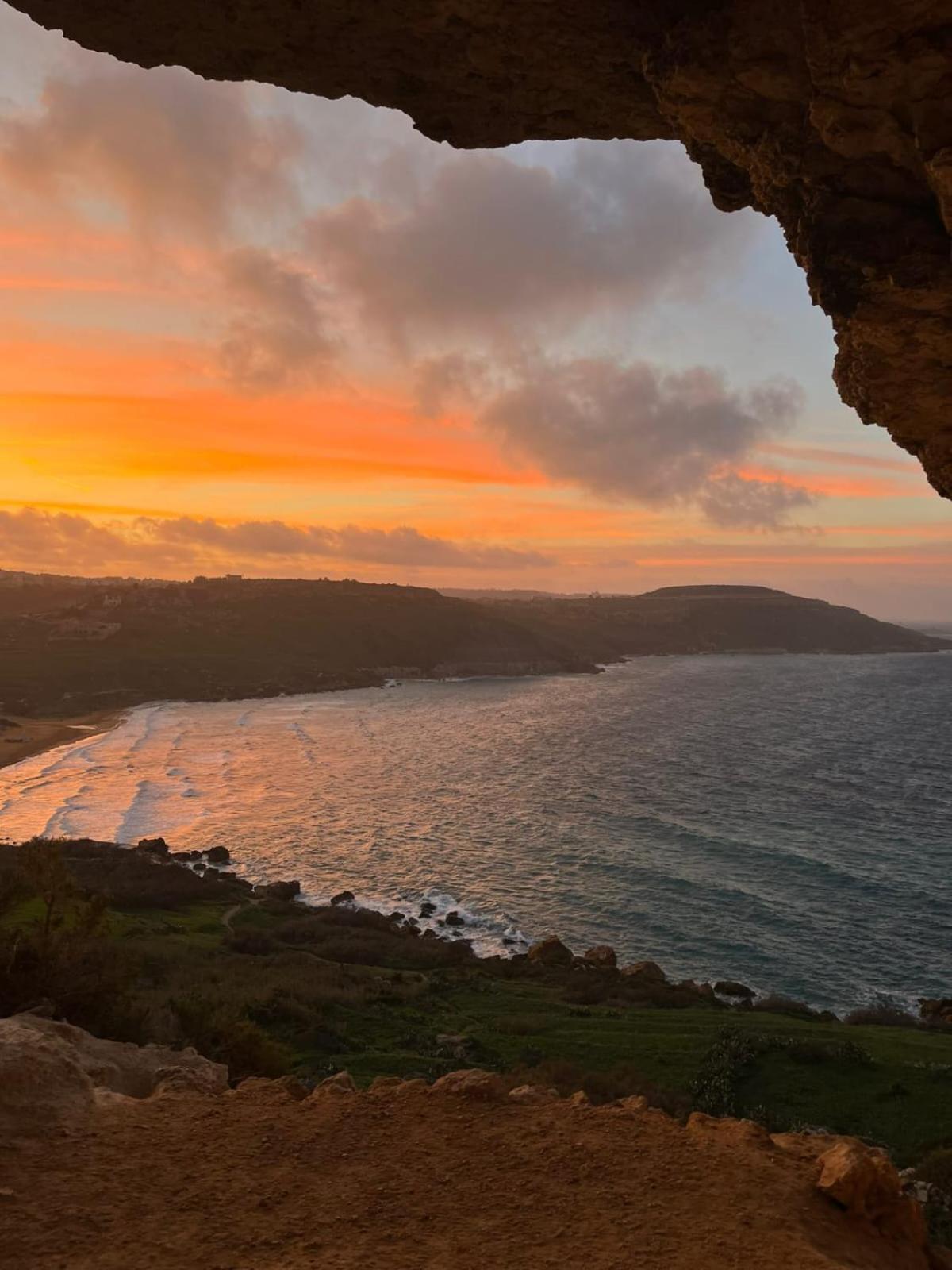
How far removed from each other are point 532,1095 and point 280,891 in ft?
110

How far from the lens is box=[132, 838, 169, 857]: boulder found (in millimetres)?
47562

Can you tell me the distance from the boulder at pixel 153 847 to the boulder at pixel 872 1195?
1747 inches

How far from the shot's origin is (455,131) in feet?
49.4

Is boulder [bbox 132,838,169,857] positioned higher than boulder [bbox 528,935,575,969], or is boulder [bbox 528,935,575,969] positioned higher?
boulder [bbox 528,935,575,969]

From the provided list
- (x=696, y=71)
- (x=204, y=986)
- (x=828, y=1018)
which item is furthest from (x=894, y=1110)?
(x=696, y=71)

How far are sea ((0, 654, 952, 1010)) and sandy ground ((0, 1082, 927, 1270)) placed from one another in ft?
84.5

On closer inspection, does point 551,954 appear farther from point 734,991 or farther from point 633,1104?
point 633,1104

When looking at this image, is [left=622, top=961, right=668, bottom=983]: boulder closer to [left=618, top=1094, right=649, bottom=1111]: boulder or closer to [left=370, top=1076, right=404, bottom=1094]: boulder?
[left=618, top=1094, right=649, bottom=1111]: boulder

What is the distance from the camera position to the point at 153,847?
159 ft

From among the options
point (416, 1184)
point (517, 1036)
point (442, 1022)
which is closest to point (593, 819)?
point (442, 1022)

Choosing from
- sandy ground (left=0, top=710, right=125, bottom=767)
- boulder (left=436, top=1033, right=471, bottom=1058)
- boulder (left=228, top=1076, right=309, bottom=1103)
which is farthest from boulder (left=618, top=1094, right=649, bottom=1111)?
sandy ground (left=0, top=710, right=125, bottom=767)

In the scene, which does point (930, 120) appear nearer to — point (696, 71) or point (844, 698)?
point (696, 71)

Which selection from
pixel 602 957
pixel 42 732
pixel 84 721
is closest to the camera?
pixel 602 957

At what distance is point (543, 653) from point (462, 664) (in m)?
24.3
